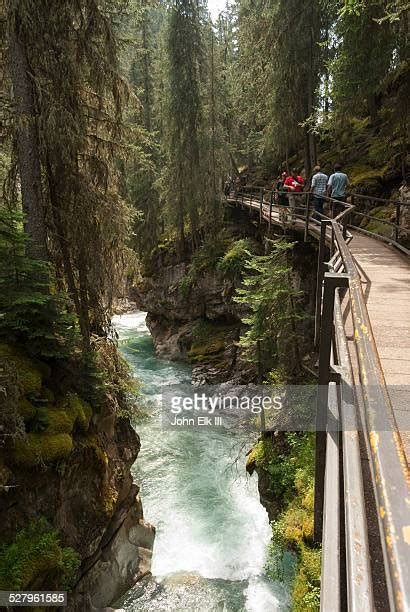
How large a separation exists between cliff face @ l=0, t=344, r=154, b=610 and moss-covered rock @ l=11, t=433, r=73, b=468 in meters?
0.02

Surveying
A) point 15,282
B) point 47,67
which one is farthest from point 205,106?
point 15,282

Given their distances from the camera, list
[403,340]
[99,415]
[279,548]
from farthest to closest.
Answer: [279,548], [99,415], [403,340]

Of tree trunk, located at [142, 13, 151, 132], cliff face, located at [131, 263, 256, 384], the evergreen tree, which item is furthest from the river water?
tree trunk, located at [142, 13, 151, 132]

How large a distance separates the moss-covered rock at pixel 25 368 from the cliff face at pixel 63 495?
0.06ft

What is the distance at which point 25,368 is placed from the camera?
7.71 m

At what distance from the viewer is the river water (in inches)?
393

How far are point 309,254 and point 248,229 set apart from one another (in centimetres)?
1046

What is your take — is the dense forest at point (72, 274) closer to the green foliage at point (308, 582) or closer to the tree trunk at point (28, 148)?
the tree trunk at point (28, 148)

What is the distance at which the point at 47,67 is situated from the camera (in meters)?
7.88

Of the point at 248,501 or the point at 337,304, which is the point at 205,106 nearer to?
the point at 248,501

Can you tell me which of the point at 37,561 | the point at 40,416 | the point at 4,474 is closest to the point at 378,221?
the point at 40,416

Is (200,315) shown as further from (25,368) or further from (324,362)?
(324,362)

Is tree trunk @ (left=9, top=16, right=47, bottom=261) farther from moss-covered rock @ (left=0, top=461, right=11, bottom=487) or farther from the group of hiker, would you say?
the group of hiker

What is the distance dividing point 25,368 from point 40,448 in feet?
5.15
